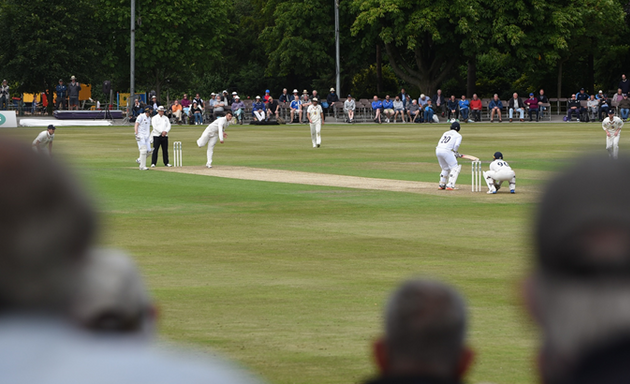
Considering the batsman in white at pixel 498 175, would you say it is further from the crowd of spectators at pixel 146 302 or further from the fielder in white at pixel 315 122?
the crowd of spectators at pixel 146 302

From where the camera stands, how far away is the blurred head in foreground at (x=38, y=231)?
1.50 metres

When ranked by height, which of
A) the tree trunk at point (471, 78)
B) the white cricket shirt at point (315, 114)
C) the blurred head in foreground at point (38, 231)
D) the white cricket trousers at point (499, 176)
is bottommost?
the white cricket trousers at point (499, 176)

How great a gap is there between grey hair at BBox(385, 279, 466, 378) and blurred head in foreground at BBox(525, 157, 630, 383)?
0.19 meters

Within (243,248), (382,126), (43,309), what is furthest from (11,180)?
(382,126)

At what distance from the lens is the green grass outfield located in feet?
25.9

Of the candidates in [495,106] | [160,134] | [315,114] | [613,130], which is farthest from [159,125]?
[495,106]

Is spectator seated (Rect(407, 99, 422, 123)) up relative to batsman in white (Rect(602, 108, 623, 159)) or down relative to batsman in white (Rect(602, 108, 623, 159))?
up

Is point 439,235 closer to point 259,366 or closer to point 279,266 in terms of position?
point 279,266

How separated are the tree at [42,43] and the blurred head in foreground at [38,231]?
6396cm

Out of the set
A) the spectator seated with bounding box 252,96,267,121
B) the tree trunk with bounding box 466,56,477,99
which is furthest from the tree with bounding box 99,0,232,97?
the tree trunk with bounding box 466,56,477,99

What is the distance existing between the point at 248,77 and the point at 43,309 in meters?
81.5

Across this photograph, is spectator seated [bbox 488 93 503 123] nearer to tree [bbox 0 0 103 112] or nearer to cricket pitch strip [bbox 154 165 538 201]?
tree [bbox 0 0 103 112]

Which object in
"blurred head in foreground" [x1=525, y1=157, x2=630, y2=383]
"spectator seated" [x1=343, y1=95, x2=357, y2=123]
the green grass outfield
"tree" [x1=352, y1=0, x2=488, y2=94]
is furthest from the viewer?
"tree" [x1=352, y1=0, x2=488, y2=94]

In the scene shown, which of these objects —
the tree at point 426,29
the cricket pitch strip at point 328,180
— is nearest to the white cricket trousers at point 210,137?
the cricket pitch strip at point 328,180
